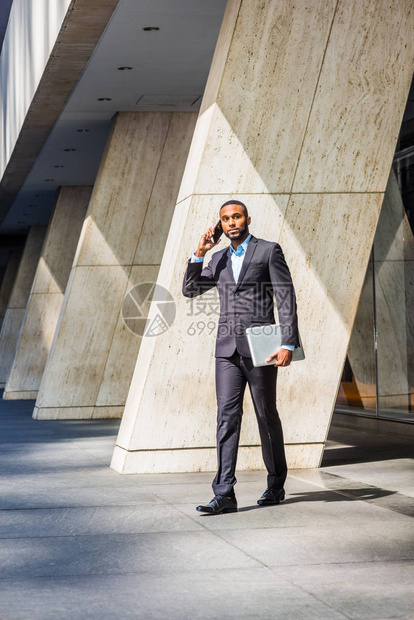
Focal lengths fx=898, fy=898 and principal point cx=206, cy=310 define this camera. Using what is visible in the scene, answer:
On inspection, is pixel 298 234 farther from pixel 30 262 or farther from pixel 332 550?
pixel 30 262

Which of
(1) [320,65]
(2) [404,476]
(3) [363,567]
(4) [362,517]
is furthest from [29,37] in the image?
(3) [363,567]

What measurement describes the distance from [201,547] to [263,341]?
160cm

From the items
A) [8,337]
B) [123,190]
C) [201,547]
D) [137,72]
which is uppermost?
[137,72]

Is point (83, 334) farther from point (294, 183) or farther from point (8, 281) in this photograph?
point (8, 281)

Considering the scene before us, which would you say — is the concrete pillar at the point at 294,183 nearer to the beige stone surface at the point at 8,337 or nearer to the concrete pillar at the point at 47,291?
the concrete pillar at the point at 47,291

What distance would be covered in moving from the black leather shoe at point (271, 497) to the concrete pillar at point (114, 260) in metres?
10.3

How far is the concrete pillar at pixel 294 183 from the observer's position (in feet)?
28.0

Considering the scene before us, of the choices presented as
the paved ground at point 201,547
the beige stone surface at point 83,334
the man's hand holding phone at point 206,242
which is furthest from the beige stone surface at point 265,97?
Answer: the beige stone surface at point 83,334

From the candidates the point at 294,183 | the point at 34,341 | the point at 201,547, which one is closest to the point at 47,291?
the point at 34,341

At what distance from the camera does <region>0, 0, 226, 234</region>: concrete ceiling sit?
1122cm

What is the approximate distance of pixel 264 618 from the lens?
3936 millimetres

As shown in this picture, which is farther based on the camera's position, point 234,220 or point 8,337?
point 8,337

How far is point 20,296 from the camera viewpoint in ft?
107

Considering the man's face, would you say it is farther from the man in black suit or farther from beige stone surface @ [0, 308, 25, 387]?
beige stone surface @ [0, 308, 25, 387]
